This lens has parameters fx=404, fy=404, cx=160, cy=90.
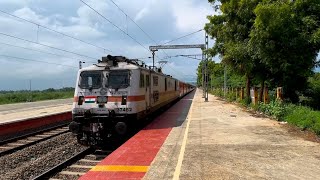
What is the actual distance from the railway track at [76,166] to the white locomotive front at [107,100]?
100 centimetres

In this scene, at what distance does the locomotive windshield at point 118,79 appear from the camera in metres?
14.6

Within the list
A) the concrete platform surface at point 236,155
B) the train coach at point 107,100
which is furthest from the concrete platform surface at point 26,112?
the concrete platform surface at point 236,155

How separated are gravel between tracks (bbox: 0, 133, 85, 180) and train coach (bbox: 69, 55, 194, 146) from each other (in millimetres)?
862

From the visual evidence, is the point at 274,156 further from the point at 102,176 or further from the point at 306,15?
the point at 306,15

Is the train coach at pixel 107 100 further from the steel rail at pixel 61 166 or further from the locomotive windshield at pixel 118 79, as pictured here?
the steel rail at pixel 61 166

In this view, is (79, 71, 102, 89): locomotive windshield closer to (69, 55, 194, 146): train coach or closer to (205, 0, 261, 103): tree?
(69, 55, 194, 146): train coach

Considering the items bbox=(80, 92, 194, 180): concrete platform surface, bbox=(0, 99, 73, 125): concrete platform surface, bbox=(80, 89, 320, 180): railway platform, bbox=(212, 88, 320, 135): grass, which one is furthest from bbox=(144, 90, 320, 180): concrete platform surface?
bbox=(0, 99, 73, 125): concrete platform surface

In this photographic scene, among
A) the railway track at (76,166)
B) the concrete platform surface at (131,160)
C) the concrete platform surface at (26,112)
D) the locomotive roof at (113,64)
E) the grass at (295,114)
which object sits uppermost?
the locomotive roof at (113,64)

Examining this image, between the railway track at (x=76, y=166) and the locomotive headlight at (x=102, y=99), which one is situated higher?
the locomotive headlight at (x=102, y=99)

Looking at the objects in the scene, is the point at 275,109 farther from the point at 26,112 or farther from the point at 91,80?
the point at 26,112

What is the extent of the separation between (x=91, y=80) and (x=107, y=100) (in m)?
1.14

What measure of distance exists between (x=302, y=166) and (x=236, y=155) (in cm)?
172

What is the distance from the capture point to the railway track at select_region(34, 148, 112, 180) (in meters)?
9.57

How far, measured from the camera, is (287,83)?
21250 mm
